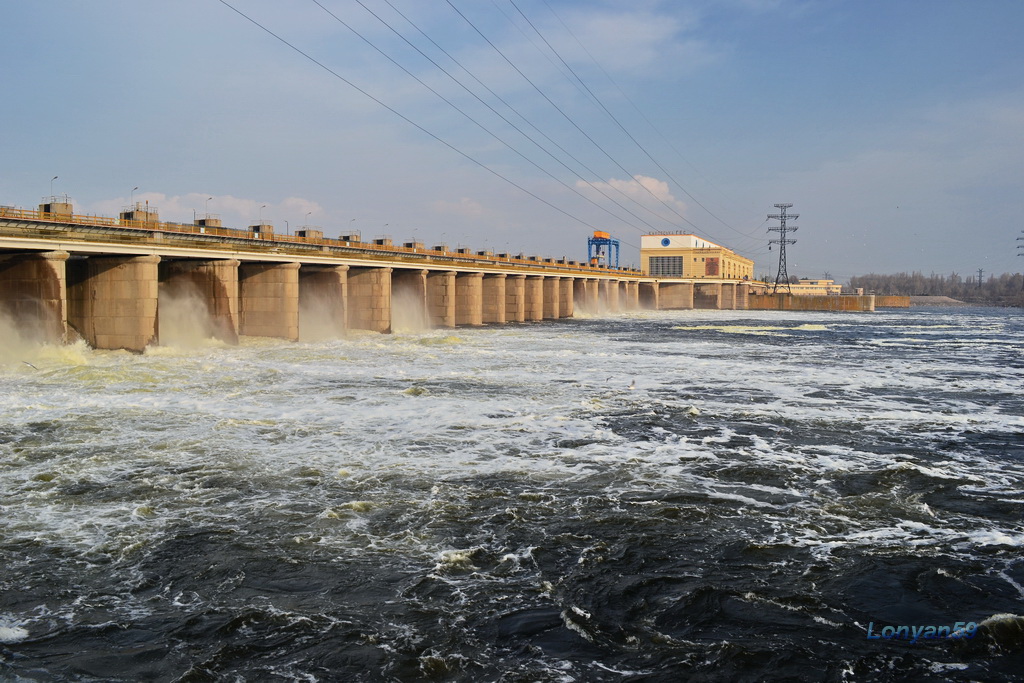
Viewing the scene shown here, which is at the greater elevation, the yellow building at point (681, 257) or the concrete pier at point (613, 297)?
the yellow building at point (681, 257)

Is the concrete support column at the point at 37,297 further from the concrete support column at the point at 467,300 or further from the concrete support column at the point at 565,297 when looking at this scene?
the concrete support column at the point at 565,297

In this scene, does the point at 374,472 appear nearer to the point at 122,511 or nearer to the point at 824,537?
the point at 122,511

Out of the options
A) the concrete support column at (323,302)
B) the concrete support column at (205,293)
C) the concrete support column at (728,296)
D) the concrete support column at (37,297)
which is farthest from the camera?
the concrete support column at (728,296)

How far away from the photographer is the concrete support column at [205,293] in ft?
158

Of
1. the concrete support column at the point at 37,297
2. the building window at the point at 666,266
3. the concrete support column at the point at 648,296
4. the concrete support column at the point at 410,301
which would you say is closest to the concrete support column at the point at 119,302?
the concrete support column at the point at 37,297

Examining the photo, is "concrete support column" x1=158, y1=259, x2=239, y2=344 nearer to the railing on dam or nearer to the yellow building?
the railing on dam

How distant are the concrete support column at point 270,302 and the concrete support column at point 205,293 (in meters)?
4.15

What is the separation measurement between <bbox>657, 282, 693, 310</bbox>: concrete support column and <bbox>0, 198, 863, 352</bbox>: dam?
3228 inches

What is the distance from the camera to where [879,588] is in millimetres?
10250

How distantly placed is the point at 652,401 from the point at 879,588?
15616 millimetres

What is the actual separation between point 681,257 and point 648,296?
71.8 feet

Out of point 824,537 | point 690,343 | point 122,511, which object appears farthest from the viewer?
point 690,343

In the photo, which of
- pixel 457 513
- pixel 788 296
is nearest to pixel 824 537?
pixel 457 513

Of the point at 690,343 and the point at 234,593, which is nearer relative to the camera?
the point at 234,593
